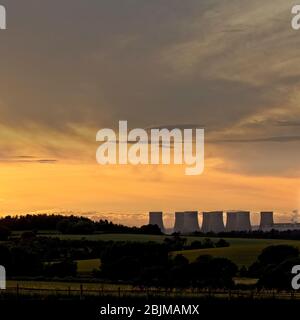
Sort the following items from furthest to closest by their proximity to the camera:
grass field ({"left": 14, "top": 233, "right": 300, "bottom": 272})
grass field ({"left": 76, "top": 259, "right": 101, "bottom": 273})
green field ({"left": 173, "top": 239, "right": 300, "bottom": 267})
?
green field ({"left": 173, "top": 239, "right": 300, "bottom": 267}) < grass field ({"left": 14, "top": 233, "right": 300, "bottom": 272}) < grass field ({"left": 76, "top": 259, "right": 101, "bottom": 273})

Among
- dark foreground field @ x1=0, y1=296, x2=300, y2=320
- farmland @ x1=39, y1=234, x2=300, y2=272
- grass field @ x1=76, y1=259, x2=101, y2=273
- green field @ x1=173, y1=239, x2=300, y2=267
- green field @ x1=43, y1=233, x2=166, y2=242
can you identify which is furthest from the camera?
green field @ x1=43, y1=233, x2=166, y2=242

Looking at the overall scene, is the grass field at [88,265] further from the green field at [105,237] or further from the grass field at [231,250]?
the green field at [105,237]

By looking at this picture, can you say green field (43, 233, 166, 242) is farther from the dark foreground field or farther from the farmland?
the dark foreground field

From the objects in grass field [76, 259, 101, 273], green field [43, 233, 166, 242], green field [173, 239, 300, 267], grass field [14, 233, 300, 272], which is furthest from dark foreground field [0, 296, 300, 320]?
green field [43, 233, 166, 242]

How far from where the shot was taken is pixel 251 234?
132875 mm

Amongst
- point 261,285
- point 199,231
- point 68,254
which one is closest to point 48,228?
point 199,231

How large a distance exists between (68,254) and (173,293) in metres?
46.3
